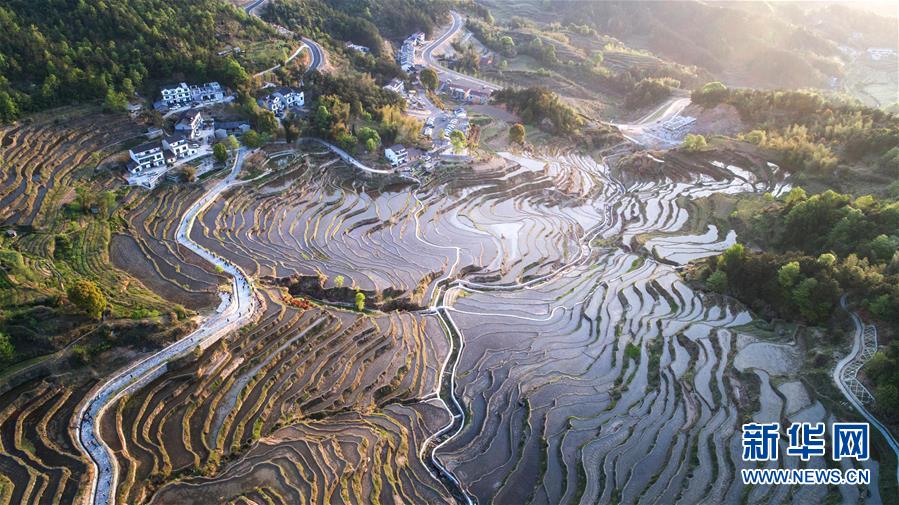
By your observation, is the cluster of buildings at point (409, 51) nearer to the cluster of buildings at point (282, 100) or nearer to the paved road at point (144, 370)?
the cluster of buildings at point (282, 100)

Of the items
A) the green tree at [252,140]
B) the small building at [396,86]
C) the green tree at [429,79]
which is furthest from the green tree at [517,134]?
the green tree at [252,140]

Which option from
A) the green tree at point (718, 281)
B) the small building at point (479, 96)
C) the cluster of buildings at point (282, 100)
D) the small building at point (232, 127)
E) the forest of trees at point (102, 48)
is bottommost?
the green tree at point (718, 281)

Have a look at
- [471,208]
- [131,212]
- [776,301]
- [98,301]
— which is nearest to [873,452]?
[776,301]

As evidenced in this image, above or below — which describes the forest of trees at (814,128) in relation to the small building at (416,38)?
below

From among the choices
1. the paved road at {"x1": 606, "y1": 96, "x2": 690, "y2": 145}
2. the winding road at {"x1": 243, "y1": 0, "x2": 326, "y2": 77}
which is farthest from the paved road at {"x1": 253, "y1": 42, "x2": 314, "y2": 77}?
the paved road at {"x1": 606, "y1": 96, "x2": 690, "y2": 145}

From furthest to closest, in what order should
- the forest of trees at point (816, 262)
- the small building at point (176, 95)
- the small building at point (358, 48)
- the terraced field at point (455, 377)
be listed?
1. the small building at point (358, 48)
2. the small building at point (176, 95)
3. the forest of trees at point (816, 262)
4. the terraced field at point (455, 377)

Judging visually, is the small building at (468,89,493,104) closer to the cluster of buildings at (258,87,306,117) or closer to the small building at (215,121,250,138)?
the cluster of buildings at (258,87,306,117)

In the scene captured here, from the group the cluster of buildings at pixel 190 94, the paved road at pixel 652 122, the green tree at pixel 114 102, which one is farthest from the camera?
the paved road at pixel 652 122
